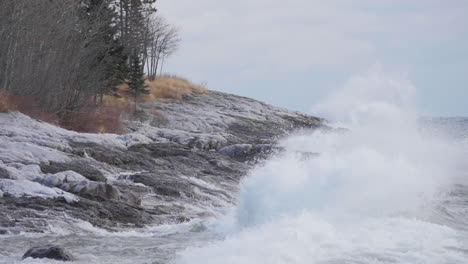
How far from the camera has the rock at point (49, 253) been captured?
8.94 metres

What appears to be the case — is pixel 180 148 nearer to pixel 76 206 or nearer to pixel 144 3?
pixel 76 206

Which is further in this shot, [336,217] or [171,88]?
[171,88]

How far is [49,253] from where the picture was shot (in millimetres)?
8969

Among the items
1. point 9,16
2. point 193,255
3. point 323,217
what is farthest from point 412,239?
point 9,16

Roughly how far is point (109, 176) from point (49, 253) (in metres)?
8.33

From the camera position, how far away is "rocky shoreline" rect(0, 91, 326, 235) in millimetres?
12547

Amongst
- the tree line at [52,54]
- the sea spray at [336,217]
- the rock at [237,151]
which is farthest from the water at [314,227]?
the tree line at [52,54]

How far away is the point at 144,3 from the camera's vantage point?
2211 inches

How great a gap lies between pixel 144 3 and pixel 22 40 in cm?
2885

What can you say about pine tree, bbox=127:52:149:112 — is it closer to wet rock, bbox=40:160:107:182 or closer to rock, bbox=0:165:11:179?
wet rock, bbox=40:160:107:182

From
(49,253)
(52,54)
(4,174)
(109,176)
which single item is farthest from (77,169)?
→ (52,54)

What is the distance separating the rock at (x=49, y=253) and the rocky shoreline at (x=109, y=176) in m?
2.13

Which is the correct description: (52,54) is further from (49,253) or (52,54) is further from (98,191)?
(49,253)

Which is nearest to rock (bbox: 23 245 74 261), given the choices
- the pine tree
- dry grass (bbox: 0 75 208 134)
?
dry grass (bbox: 0 75 208 134)
